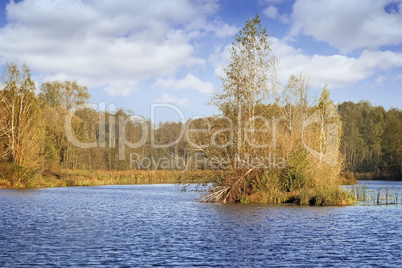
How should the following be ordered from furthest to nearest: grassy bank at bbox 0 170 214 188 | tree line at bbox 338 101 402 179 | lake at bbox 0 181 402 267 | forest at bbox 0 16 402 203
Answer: tree line at bbox 338 101 402 179 < grassy bank at bbox 0 170 214 188 < forest at bbox 0 16 402 203 < lake at bbox 0 181 402 267

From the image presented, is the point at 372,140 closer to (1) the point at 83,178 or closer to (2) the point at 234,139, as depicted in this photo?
(1) the point at 83,178

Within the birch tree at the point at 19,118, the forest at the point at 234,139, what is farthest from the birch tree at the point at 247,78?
the birch tree at the point at 19,118

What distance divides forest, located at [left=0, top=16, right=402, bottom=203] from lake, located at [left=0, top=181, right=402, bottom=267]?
9.17 feet

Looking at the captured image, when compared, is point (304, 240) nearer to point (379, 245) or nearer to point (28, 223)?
point (379, 245)

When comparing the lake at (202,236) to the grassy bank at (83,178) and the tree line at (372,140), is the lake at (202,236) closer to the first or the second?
the grassy bank at (83,178)

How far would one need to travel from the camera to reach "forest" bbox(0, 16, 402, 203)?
29625mm

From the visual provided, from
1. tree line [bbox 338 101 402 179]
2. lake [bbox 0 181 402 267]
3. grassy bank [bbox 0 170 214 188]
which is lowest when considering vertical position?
Answer: lake [bbox 0 181 402 267]

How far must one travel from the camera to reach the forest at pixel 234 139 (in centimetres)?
2962

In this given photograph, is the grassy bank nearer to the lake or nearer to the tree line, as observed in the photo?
the lake

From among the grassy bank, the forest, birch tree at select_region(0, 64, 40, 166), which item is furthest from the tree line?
birch tree at select_region(0, 64, 40, 166)

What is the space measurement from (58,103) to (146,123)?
85.0 feet

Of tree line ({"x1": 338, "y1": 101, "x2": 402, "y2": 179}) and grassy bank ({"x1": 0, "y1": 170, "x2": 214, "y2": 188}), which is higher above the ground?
tree line ({"x1": 338, "y1": 101, "x2": 402, "y2": 179})

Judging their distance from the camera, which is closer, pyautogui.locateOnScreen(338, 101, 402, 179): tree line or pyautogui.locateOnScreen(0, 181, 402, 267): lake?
pyautogui.locateOnScreen(0, 181, 402, 267): lake

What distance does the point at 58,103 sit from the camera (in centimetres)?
7562
